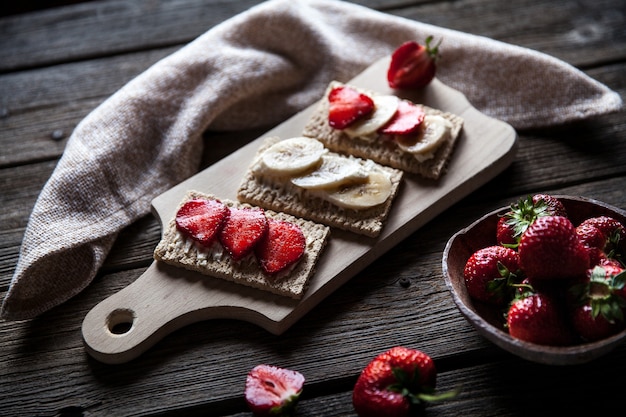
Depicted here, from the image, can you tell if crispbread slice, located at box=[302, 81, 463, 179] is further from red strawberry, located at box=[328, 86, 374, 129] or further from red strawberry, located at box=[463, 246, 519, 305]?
red strawberry, located at box=[463, 246, 519, 305]

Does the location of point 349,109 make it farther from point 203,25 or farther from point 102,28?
point 102,28

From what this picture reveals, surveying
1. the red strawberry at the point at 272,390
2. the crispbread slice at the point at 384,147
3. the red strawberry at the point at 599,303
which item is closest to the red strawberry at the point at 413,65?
the crispbread slice at the point at 384,147

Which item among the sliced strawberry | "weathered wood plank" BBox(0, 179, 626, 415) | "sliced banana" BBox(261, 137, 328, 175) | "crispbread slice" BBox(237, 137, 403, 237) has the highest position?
the sliced strawberry

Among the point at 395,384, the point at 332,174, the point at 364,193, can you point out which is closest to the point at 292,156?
the point at 332,174

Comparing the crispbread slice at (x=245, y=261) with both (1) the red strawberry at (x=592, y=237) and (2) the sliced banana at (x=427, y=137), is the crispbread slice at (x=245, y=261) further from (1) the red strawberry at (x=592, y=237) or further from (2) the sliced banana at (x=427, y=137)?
(1) the red strawberry at (x=592, y=237)

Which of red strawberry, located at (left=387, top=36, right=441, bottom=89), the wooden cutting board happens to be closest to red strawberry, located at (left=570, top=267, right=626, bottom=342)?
the wooden cutting board

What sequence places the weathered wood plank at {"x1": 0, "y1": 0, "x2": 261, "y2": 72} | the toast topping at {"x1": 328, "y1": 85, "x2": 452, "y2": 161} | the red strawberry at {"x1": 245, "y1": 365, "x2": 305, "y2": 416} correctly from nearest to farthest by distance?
the red strawberry at {"x1": 245, "y1": 365, "x2": 305, "y2": 416} < the toast topping at {"x1": 328, "y1": 85, "x2": 452, "y2": 161} < the weathered wood plank at {"x1": 0, "y1": 0, "x2": 261, "y2": 72}

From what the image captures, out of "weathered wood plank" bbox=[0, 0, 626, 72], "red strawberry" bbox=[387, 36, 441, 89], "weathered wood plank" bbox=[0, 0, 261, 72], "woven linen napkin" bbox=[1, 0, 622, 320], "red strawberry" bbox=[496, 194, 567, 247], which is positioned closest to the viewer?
"red strawberry" bbox=[496, 194, 567, 247]

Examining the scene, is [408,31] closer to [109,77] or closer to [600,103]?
[600,103]
